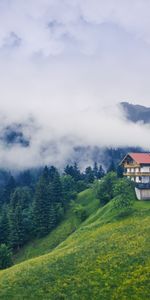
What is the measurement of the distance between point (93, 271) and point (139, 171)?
47.0 m

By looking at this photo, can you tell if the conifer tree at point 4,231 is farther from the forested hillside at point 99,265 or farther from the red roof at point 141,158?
the red roof at point 141,158

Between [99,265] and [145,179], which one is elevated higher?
[145,179]

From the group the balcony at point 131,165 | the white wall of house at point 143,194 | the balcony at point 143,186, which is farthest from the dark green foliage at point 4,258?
the balcony at point 131,165

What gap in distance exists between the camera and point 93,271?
47.8 m

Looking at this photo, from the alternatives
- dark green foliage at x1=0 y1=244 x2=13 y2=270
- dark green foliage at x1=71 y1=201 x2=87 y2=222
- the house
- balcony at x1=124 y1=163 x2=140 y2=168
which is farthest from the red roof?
dark green foliage at x1=0 y1=244 x2=13 y2=270

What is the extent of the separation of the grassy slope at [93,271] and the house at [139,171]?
20.9 meters

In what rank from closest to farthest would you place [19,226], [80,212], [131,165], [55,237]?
[55,237], [80,212], [19,226], [131,165]

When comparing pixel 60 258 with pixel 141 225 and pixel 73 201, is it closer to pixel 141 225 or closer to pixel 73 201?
pixel 141 225

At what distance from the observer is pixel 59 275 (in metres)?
48.0

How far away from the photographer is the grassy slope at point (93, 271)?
142 feet

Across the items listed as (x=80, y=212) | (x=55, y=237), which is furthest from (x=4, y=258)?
(x=80, y=212)

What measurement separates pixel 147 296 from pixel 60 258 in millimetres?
16056

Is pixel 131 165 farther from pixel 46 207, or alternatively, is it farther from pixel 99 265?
pixel 99 265

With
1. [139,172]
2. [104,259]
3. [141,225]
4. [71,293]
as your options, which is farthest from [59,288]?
[139,172]
